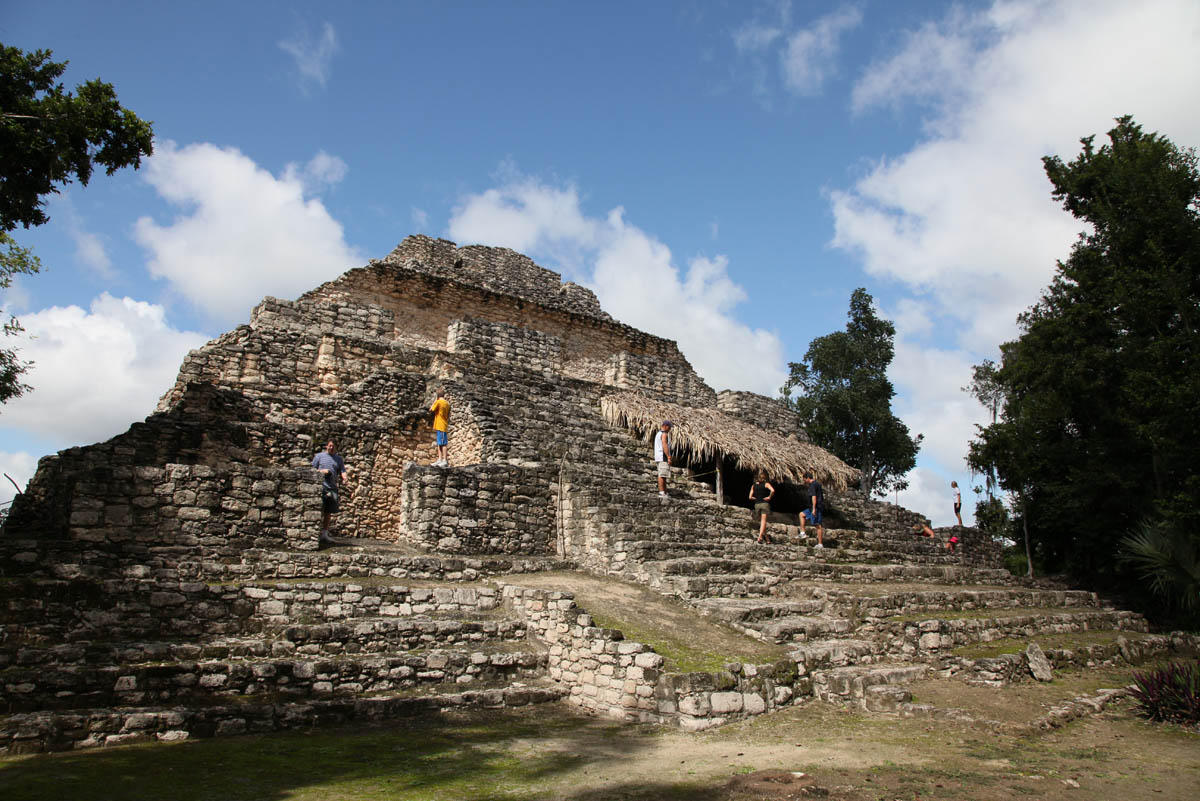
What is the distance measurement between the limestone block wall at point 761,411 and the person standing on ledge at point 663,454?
20.1ft

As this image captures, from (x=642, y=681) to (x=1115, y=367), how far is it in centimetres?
1321

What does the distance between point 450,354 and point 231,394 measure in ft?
14.0

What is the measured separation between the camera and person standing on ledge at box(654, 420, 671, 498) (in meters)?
11.5

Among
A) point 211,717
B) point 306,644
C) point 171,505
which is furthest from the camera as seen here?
point 171,505

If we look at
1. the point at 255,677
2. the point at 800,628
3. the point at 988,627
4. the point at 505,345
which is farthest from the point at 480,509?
the point at 988,627

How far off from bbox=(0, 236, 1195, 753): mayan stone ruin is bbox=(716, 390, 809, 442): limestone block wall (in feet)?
7.46

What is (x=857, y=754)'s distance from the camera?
15.4 ft

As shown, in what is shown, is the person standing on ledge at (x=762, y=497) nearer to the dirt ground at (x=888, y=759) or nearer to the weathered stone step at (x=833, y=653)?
the weathered stone step at (x=833, y=653)

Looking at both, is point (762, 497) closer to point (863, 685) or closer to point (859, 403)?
point (863, 685)

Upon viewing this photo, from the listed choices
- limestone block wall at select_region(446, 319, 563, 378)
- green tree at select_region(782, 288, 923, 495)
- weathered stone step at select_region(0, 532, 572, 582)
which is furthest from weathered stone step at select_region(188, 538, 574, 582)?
green tree at select_region(782, 288, 923, 495)

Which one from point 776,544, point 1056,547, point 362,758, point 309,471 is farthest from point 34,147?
point 1056,547

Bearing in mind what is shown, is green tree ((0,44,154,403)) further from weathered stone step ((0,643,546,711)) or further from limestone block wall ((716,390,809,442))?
limestone block wall ((716,390,809,442))

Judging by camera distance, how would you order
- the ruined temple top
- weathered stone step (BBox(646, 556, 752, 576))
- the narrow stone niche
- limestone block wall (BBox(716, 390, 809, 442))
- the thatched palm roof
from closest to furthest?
weathered stone step (BBox(646, 556, 752, 576)) < the narrow stone niche < the thatched palm roof < limestone block wall (BBox(716, 390, 809, 442)) < the ruined temple top

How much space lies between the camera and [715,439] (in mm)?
13266
